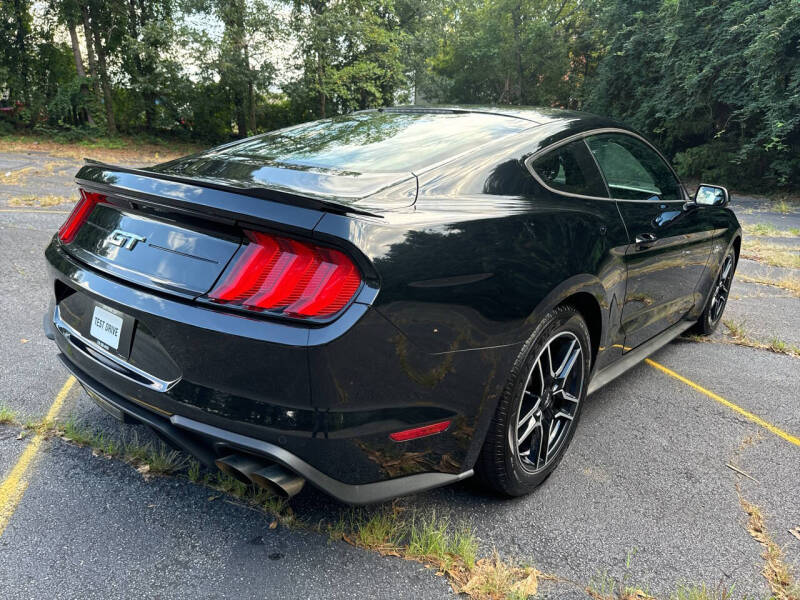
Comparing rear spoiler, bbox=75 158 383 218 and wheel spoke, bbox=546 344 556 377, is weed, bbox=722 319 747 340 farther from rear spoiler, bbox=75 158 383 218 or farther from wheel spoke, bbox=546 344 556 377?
rear spoiler, bbox=75 158 383 218


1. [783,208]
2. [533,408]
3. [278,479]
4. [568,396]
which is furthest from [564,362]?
[783,208]

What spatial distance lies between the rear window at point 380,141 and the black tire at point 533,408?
31.8 inches

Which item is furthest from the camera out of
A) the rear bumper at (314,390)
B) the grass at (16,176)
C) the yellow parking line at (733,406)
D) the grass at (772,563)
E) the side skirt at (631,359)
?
the grass at (16,176)

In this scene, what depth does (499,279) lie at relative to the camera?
6.12 feet

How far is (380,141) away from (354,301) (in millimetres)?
1157

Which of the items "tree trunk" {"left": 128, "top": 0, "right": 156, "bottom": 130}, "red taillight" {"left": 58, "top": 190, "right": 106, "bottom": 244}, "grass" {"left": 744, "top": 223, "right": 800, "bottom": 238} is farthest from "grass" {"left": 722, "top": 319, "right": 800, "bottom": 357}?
"tree trunk" {"left": 128, "top": 0, "right": 156, "bottom": 130}

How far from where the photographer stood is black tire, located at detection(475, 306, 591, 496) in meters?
2.00

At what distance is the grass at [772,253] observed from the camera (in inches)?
288

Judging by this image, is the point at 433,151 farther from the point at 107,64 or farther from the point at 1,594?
the point at 107,64

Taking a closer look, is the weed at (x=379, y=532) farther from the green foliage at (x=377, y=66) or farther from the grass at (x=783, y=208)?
the green foliage at (x=377, y=66)

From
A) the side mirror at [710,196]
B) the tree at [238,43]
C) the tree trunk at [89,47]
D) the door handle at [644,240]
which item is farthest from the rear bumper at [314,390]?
the tree trunk at [89,47]

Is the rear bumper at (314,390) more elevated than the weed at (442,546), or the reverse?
the rear bumper at (314,390)

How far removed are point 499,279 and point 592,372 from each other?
1041 millimetres

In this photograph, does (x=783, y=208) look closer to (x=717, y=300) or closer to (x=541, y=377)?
(x=717, y=300)
